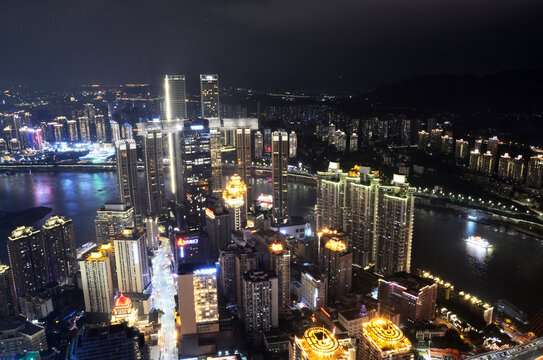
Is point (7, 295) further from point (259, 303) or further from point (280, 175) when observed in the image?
point (280, 175)

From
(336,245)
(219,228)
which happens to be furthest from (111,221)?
(336,245)

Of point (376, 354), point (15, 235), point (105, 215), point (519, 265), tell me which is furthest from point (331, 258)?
point (15, 235)

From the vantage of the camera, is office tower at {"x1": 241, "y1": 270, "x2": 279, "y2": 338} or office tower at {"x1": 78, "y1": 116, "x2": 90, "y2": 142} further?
office tower at {"x1": 78, "y1": 116, "x2": 90, "y2": 142}

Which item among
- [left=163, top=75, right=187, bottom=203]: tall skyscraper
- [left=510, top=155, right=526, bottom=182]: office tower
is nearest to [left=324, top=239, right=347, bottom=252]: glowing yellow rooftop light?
[left=163, top=75, right=187, bottom=203]: tall skyscraper

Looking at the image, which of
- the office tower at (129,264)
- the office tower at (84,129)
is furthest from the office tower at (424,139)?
the office tower at (84,129)

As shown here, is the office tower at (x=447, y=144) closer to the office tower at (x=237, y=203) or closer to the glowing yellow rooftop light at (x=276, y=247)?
the office tower at (x=237, y=203)

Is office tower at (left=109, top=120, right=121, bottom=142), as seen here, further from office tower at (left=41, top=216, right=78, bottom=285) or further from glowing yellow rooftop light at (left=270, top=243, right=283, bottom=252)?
glowing yellow rooftop light at (left=270, top=243, right=283, bottom=252)
